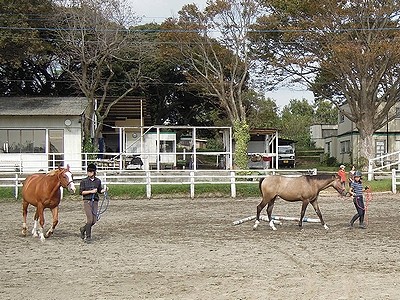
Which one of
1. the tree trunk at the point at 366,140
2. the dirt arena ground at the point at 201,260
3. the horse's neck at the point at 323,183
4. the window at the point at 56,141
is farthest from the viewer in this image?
the tree trunk at the point at 366,140

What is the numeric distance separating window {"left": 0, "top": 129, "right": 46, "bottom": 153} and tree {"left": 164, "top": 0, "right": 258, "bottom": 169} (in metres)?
10.6

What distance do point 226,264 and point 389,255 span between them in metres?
2.89

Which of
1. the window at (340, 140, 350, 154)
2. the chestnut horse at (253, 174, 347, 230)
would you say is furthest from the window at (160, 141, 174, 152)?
the chestnut horse at (253, 174, 347, 230)

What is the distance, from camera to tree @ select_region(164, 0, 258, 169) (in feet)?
117

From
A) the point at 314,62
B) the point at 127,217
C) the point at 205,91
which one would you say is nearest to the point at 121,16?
the point at 205,91

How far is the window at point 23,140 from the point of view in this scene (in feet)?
106

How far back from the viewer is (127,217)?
55.9ft

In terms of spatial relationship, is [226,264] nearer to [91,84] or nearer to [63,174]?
[63,174]

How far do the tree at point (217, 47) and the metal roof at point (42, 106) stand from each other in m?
7.29

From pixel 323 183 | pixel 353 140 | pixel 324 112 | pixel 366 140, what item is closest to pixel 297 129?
pixel 324 112

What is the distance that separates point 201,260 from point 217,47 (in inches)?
1111

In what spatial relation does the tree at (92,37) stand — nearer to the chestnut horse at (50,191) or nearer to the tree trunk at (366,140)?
the tree trunk at (366,140)

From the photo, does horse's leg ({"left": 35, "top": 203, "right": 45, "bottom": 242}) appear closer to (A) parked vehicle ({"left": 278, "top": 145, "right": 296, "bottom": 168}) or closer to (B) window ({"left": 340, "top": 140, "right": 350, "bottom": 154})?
(A) parked vehicle ({"left": 278, "top": 145, "right": 296, "bottom": 168})

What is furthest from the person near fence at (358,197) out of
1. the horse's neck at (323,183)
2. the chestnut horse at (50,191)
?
the chestnut horse at (50,191)
